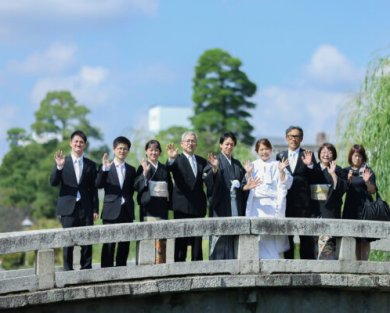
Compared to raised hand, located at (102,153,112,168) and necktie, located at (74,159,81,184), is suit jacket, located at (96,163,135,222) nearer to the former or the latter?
raised hand, located at (102,153,112,168)

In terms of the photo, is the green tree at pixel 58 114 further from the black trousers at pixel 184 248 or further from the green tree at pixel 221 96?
the black trousers at pixel 184 248

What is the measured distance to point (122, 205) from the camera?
13.8 metres

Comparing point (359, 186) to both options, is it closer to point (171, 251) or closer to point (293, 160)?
point (293, 160)

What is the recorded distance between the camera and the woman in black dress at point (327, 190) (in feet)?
46.2

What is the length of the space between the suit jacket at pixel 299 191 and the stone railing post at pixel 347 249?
762 mm

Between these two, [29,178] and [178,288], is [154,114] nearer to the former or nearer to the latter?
[29,178]

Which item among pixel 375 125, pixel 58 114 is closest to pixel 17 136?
pixel 58 114

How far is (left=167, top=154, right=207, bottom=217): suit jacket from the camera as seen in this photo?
13906 mm

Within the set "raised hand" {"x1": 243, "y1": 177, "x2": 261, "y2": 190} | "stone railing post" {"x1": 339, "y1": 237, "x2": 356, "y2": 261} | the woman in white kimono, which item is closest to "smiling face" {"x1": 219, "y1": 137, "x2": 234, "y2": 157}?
the woman in white kimono

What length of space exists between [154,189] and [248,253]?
149 centimetres

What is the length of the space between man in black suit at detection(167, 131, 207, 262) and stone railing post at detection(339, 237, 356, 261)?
174cm

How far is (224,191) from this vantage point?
1395 cm

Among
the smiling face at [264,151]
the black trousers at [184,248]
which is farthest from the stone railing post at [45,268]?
the smiling face at [264,151]

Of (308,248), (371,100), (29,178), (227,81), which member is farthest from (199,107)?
(308,248)
